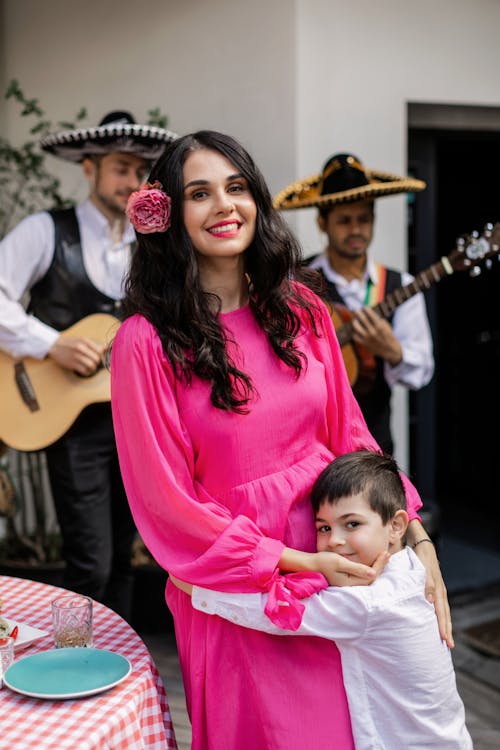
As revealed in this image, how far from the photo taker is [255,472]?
1712 mm

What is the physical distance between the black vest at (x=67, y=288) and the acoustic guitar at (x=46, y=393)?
0.04m

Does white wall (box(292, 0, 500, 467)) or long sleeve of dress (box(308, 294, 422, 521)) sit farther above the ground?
white wall (box(292, 0, 500, 467))

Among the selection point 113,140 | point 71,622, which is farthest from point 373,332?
point 71,622

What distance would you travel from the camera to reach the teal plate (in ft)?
4.86

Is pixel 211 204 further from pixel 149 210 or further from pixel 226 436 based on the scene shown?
pixel 226 436

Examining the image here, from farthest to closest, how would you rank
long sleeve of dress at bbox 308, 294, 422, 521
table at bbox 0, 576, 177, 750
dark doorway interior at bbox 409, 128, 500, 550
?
dark doorway interior at bbox 409, 128, 500, 550 < long sleeve of dress at bbox 308, 294, 422, 521 < table at bbox 0, 576, 177, 750

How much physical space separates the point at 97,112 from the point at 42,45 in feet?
1.46

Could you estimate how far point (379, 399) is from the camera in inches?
130

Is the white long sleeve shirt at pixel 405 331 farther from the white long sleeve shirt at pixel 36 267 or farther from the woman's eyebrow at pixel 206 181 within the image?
the woman's eyebrow at pixel 206 181

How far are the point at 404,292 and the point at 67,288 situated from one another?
1159 millimetres

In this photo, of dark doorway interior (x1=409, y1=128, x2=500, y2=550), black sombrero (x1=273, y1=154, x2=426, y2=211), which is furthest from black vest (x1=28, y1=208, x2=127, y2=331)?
dark doorway interior (x1=409, y1=128, x2=500, y2=550)

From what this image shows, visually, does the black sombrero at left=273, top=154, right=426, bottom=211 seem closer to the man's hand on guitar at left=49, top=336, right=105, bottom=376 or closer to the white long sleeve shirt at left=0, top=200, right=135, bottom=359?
the white long sleeve shirt at left=0, top=200, right=135, bottom=359

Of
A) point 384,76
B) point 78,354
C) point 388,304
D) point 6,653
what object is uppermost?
point 384,76

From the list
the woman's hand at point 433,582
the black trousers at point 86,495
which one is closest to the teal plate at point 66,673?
the woman's hand at point 433,582
